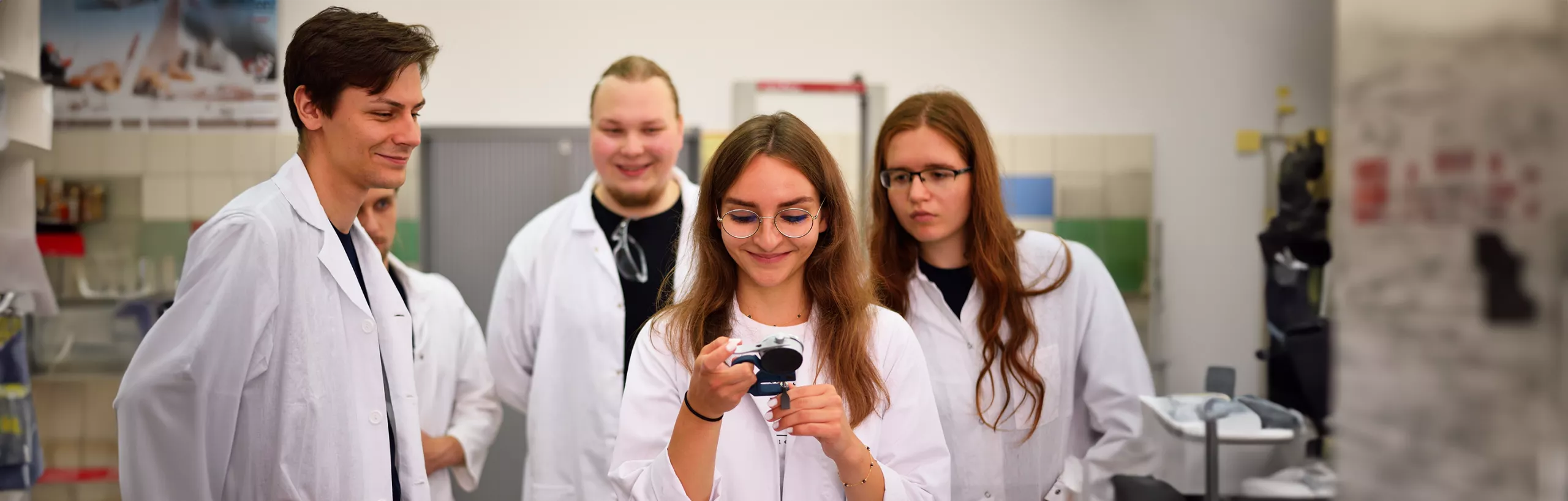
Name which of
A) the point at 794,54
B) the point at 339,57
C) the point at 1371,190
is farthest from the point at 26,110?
the point at 1371,190

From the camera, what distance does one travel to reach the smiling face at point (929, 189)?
1.62m

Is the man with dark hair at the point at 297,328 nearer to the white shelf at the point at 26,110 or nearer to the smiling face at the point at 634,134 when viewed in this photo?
the smiling face at the point at 634,134

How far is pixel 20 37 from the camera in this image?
1.85 metres

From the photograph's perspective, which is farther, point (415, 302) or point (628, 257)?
point (415, 302)

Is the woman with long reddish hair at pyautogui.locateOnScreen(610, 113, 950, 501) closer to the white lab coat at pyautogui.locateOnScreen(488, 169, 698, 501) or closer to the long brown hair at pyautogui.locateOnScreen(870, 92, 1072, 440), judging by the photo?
the long brown hair at pyautogui.locateOnScreen(870, 92, 1072, 440)

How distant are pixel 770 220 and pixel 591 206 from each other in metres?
0.93

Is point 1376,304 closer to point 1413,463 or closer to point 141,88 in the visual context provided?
point 1413,463

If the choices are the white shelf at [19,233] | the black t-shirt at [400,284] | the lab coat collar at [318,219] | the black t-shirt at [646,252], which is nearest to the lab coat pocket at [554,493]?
the black t-shirt at [646,252]

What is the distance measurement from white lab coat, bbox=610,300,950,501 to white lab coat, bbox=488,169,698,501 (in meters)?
0.59

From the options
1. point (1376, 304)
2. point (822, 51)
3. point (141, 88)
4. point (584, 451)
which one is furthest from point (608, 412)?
point (141, 88)

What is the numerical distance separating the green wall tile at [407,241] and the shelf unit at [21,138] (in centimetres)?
135

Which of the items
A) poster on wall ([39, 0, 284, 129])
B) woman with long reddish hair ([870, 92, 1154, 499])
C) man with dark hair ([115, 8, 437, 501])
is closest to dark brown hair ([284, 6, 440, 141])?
man with dark hair ([115, 8, 437, 501])

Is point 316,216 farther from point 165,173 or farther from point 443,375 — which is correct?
point 165,173

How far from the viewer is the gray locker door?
3355mm
